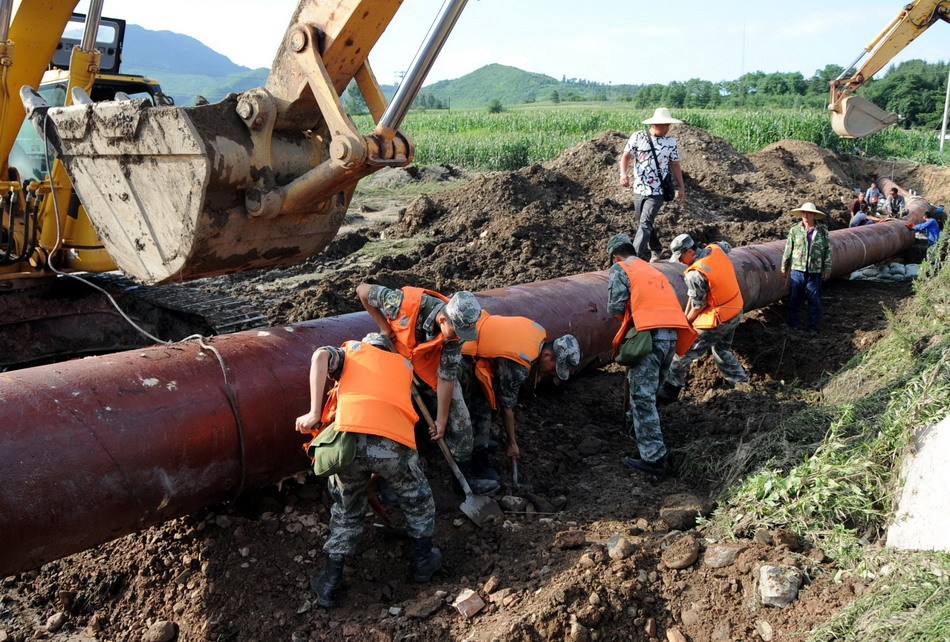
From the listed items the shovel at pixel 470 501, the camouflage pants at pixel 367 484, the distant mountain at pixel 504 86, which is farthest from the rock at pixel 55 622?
the distant mountain at pixel 504 86

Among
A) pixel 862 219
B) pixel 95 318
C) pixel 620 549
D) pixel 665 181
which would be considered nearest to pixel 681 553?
pixel 620 549

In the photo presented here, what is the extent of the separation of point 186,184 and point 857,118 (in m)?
15.8

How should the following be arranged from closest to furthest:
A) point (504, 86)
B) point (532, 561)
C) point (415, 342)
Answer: point (532, 561)
point (415, 342)
point (504, 86)

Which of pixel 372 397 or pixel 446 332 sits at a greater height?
pixel 446 332

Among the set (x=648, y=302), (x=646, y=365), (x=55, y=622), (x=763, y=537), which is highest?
(x=648, y=302)

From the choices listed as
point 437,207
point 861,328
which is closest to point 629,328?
point 861,328

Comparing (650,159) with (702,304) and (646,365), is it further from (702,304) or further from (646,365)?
(646,365)

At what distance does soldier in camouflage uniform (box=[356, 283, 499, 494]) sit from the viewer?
4152 mm

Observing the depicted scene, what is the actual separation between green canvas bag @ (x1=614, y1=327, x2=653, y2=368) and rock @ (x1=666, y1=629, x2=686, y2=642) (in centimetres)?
233

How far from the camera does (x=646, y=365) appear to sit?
211 inches

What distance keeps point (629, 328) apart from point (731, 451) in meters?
1.11

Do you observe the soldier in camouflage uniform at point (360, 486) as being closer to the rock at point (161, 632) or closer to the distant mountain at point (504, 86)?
the rock at point (161, 632)

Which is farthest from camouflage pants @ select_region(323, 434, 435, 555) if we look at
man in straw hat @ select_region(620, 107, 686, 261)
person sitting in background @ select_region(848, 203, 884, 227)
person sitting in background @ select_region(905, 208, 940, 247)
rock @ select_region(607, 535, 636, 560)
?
person sitting in background @ select_region(905, 208, 940, 247)

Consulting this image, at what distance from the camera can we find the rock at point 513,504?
15.0ft
